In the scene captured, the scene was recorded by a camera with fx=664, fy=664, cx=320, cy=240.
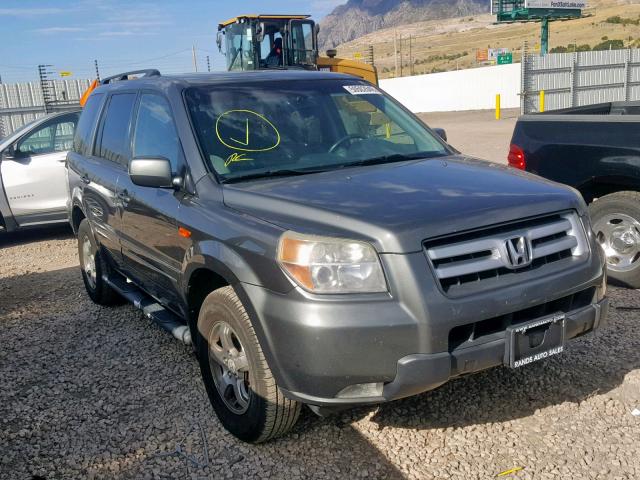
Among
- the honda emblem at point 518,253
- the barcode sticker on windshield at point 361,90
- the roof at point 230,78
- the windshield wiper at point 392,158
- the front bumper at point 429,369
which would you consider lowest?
the front bumper at point 429,369

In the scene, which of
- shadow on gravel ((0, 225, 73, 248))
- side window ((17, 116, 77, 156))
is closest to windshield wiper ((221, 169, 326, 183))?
side window ((17, 116, 77, 156))

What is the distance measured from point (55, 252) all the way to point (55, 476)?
18.8ft

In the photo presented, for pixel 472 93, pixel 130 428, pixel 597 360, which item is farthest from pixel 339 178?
pixel 472 93

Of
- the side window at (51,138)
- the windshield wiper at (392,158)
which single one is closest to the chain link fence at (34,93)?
the side window at (51,138)

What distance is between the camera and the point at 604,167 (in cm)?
537

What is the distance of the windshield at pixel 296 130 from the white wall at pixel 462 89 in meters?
30.5

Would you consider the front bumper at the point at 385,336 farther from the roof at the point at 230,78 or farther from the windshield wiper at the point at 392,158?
the roof at the point at 230,78

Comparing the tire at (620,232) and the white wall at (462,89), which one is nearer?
the tire at (620,232)

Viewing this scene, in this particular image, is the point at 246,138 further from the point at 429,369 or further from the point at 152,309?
the point at 429,369

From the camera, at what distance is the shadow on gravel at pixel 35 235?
9.47m

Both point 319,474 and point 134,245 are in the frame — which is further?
point 134,245

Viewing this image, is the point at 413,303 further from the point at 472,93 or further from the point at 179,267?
the point at 472,93

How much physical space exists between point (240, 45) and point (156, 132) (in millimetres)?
12887

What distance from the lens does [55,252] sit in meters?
8.53
